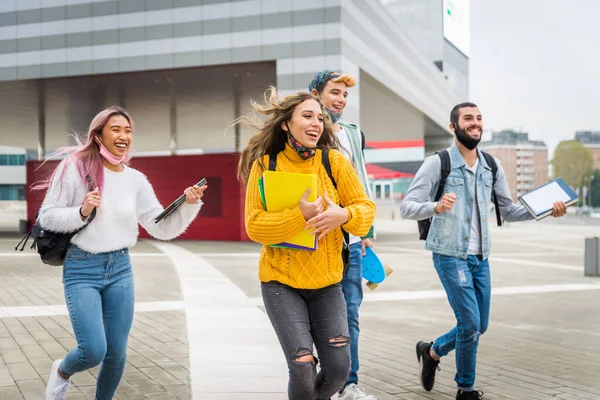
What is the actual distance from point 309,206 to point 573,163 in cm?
15571

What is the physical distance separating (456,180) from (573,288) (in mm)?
7991

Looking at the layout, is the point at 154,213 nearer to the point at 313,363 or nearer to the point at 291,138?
the point at 291,138

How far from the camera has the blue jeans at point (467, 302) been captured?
4.69 meters

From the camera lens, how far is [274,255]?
350 cm

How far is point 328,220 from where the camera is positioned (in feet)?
10.8

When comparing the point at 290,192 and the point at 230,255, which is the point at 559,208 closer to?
the point at 290,192

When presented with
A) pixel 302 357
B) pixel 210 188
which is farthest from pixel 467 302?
pixel 210 188

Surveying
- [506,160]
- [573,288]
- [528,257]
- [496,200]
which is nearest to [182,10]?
[528,257]

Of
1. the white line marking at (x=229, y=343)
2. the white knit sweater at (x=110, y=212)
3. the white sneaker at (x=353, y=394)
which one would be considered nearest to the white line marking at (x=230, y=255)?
Result: the white line marking at (x=229, y=343)

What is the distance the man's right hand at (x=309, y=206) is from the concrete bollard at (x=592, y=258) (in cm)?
1207

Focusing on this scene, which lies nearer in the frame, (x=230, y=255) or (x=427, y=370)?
(x=427, y=370)

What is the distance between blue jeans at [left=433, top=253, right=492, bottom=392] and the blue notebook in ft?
1.84

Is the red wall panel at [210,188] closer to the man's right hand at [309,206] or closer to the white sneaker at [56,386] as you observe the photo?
the white sneaker at [56,386]

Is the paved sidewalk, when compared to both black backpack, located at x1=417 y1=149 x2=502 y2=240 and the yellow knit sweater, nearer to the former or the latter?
black backpack, located at x1=417 y1=149 x2=502 y2=240
